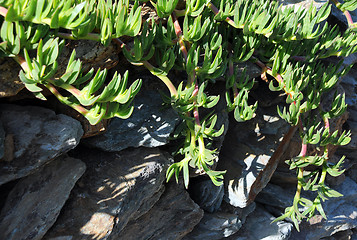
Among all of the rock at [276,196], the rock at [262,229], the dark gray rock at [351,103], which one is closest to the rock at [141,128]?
the rock at [262,229]

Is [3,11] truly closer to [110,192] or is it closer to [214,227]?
[110,192]

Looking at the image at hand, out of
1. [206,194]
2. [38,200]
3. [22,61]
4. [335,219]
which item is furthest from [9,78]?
[335,219]

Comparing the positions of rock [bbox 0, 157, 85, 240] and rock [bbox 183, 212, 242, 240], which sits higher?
rock [bbox 0, 157, 85, 240]

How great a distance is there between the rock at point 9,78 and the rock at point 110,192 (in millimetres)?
449

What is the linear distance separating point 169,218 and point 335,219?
4.74ft

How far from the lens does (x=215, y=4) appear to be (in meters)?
1.63

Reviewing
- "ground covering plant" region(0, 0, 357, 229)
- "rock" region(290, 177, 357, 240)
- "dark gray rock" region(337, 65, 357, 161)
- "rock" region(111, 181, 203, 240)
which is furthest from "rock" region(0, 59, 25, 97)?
"dark gray rock" region(337, 65, 357, 161)

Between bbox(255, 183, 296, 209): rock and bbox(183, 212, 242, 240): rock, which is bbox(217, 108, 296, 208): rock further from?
bbox(255, 183, 296, 209): rock

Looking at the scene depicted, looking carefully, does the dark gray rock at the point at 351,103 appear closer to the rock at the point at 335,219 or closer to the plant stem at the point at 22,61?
the rock at the point at 335,219

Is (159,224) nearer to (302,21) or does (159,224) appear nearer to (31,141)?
(31,141)

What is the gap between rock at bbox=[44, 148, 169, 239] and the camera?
1.43m

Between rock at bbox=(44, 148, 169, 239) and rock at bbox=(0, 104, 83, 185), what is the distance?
24cm

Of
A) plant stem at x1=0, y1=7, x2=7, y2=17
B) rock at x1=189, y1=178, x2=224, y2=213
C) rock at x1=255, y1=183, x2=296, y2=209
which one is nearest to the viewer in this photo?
plant stem at x1=0, y1=7, x2=7, y2=17

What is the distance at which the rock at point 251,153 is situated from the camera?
204 cm
